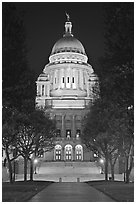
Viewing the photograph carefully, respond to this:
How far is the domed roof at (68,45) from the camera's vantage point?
525 feet

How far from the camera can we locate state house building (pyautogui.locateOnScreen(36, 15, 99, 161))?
125 meters

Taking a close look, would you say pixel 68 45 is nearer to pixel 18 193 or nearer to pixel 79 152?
pixel 79 152

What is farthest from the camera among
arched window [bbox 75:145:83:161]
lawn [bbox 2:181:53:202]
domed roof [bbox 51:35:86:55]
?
domed roof [bbox 51:35:86:55]

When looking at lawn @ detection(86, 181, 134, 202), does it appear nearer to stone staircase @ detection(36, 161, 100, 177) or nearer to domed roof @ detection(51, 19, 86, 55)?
stone staircase @ detection(36, 161, 100, 177)

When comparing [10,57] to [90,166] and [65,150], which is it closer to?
[90,166]

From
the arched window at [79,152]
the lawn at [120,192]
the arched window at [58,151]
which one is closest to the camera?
the lawn at [120,192]

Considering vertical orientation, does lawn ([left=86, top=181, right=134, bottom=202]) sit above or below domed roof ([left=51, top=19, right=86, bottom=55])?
below

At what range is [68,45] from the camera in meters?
161

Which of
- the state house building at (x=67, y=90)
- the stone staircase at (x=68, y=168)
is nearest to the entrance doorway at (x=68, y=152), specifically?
the state house building at (x=67, y=90)

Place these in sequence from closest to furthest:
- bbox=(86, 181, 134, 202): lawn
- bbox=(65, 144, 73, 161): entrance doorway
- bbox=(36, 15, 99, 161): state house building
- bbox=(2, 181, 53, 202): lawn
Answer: bbox=(2, 181, 53, 202): lawn < bbox=(86, 181, 134, 202): lawn < bbox=(65, 144, 73, 161): entrance doorway < bbox=(36, 15, 99, 161): state house building

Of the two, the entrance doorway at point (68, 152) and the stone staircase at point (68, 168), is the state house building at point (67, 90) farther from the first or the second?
the stone staircase at point (68, 168)

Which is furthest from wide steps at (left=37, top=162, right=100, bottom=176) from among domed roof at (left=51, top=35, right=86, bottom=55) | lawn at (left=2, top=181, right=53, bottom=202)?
domed roof at (left=51, top=35, right=86, bottom=55)

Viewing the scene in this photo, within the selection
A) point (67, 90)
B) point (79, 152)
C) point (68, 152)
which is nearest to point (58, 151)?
point (68, 152)

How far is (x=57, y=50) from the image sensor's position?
528ft
